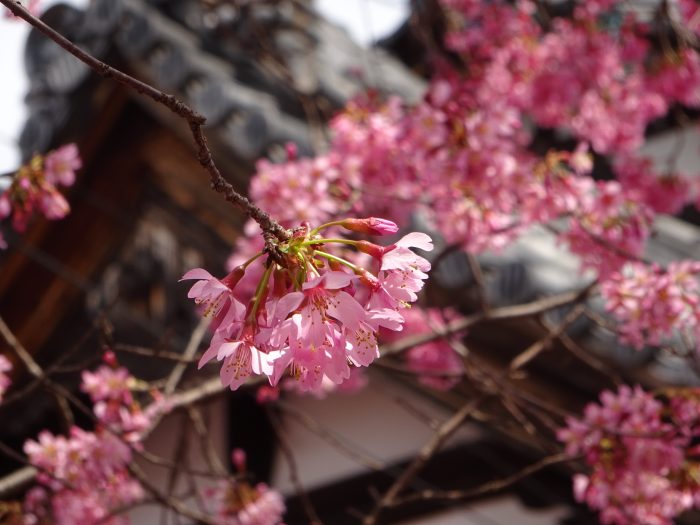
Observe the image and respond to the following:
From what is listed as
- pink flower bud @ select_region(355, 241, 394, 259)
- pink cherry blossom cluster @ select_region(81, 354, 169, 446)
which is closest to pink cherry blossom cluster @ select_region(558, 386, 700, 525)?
pink cherry blossom cluster @ select_region(81, 354, 169, 446)

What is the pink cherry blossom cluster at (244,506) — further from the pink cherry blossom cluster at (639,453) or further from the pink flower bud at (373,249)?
the pink flower bud at (373,249)

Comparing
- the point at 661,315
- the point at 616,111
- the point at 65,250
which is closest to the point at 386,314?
the point at 661,315

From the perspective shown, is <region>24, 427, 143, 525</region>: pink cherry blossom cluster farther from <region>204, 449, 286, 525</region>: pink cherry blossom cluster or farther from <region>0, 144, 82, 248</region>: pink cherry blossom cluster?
<region>0, 144, 82, 248</region>: pink cherry blossom cluster

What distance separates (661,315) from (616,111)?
245 cm

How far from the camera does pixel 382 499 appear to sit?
2.47 metres

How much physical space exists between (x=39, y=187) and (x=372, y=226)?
128 cm

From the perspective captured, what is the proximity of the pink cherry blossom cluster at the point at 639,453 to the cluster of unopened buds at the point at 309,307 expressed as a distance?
1238 millimetres

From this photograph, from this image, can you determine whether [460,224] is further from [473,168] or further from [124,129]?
[124,129]

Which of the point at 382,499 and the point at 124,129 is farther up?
the point at 124,129

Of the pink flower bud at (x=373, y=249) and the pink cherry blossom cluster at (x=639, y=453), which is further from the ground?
the pink flower bud at (x=373, y=249)

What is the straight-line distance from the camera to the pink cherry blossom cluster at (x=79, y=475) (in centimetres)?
243

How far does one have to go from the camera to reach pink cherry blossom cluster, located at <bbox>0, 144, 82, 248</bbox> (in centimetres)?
224

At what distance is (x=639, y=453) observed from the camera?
235cm

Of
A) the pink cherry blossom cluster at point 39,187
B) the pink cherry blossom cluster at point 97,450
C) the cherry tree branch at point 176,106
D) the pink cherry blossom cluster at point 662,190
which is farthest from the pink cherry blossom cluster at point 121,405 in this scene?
the pink cherry blossom cluster at point 662,190
